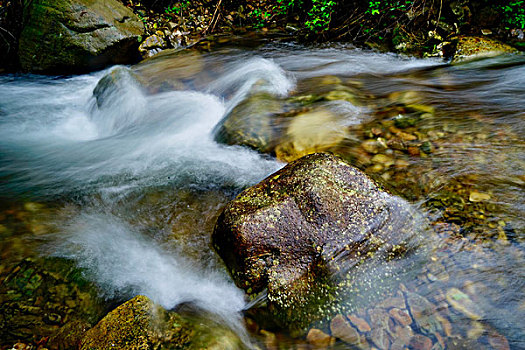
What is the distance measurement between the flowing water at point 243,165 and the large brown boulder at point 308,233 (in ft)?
0.66

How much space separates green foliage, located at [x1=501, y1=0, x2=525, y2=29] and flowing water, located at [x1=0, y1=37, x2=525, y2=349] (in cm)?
175

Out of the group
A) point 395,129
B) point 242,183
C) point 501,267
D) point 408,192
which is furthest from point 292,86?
point 501,267

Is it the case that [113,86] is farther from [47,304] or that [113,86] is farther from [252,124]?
[47,304]

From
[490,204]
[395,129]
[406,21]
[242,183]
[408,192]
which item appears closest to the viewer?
[490,204]

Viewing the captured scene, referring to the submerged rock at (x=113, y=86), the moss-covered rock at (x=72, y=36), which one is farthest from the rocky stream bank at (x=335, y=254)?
the moss-covered rock at (x=72, y=36)

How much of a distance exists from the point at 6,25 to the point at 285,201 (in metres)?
8.62

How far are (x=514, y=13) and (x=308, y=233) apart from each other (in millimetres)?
7753

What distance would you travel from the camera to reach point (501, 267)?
242 cm

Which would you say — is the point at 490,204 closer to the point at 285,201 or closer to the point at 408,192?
the point at 408,192

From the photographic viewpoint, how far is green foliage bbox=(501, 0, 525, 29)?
22.8 feet

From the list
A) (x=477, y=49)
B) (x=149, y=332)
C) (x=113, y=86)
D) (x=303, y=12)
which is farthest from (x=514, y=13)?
(x=149, y=332)

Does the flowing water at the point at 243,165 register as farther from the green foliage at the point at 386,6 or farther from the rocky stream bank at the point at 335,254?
the green foliage at the point at 386,6

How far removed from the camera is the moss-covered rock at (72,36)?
6.98 metres

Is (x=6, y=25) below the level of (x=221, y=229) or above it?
above
